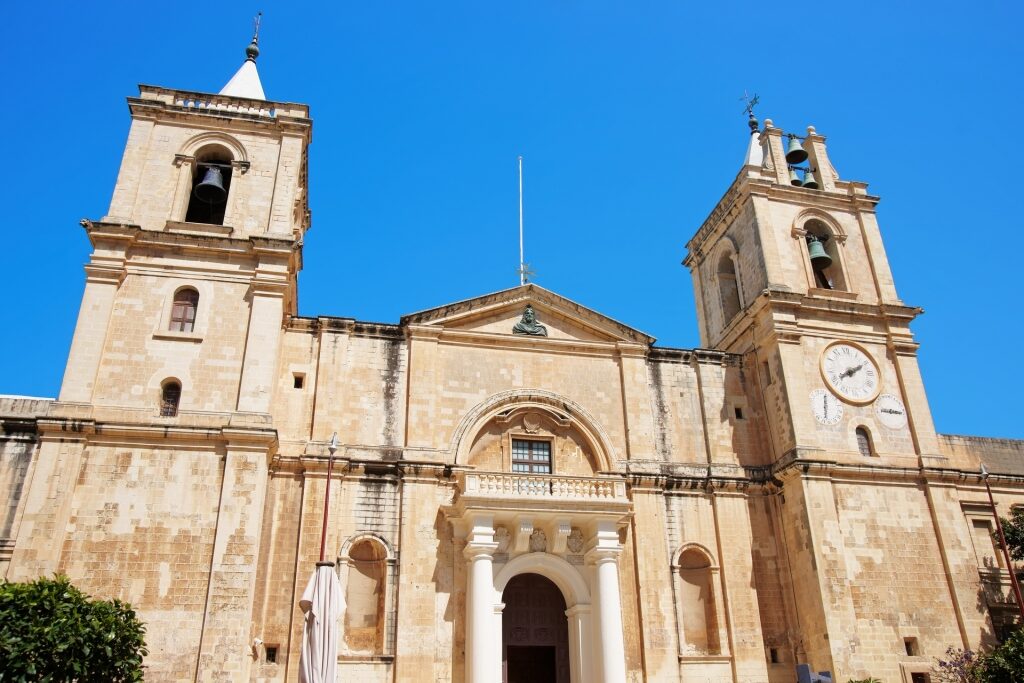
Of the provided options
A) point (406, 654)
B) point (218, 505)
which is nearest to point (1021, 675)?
point (406, 654)

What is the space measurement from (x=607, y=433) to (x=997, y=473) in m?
13.0

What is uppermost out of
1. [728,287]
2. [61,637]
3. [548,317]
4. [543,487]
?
[728,287]

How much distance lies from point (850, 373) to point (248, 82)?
2153 cm

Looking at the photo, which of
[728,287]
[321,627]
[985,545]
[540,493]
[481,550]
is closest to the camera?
[321,627]

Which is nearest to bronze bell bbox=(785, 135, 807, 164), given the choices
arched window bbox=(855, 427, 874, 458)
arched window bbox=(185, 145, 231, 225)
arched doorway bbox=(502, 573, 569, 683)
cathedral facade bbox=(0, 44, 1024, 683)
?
cathedral facade bbox=(0, 44, 1024, 683)

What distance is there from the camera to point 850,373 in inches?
947

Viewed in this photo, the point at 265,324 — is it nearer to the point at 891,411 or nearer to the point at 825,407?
the point at 825,407

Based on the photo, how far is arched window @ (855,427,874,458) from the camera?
22953 millimetres

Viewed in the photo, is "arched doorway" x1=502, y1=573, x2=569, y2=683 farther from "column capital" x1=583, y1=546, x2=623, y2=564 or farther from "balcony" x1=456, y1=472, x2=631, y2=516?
"balcony" x1=456, y1=472, x2=631, y2=516

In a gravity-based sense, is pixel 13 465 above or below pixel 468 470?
below

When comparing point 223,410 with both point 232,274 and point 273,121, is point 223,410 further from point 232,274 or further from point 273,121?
point 273,121

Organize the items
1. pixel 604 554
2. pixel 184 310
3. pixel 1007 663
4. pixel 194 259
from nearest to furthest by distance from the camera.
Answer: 1. pixel 1007 663
2. pixel 604 554
3. pixel 184 310
4. pixel 194 259

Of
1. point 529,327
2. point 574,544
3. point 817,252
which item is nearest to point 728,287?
point 817,252

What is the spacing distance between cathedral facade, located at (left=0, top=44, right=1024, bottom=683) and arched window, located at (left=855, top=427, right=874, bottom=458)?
0.15 meters
